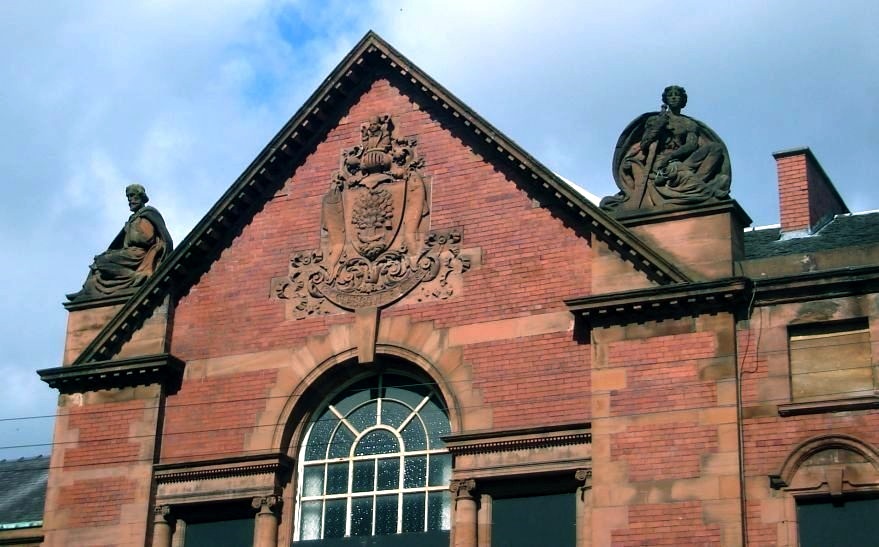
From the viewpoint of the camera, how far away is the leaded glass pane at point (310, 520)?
91.9 ft

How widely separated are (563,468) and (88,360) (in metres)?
9.09

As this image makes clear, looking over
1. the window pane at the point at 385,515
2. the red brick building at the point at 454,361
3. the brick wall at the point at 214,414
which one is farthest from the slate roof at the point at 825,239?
the brick wall at the point at 214,414

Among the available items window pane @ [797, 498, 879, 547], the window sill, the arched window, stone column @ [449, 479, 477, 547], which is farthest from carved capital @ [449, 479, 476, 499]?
window pane @ [797, 498, 879, 547]

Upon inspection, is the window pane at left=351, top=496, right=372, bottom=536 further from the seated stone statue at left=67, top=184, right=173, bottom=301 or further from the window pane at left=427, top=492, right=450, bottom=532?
the seated stone statue at left=67, top=184, right=173, bottom=301

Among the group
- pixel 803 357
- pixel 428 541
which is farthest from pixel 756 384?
pixel 428 541

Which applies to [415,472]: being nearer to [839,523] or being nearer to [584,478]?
[584,478]

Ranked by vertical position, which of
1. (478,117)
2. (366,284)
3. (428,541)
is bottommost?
(428,541)

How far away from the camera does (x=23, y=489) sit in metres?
34.6

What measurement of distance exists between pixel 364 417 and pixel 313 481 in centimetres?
135

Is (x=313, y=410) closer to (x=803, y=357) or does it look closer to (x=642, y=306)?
(x=642, y=306)

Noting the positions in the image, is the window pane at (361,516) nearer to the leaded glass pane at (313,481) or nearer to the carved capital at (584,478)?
the leaded glass pane at (313,481)

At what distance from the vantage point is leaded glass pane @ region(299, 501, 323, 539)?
28.0 m

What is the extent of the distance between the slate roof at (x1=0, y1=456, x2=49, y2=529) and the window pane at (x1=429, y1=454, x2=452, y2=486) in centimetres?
832

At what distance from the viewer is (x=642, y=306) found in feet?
86.1
